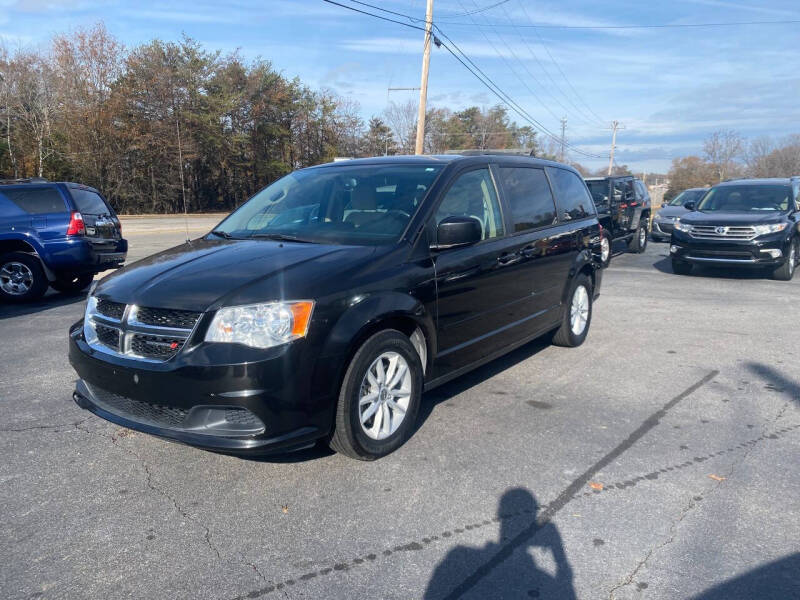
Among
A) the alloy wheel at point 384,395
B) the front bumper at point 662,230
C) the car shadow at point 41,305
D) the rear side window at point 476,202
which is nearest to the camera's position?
the alloy wheel at point 384,395

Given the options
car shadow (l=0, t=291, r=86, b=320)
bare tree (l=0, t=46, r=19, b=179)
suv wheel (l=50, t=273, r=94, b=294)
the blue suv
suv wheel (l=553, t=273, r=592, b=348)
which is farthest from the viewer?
bare tree (l=0, t=46, r=19, b=179)

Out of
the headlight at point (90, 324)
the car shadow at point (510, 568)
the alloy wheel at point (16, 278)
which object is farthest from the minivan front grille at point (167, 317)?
the alloy wheel at point (16, 278)

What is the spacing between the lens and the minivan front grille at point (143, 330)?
323 cm

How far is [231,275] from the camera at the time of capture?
11.4 ft

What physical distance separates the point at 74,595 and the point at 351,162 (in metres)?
3.63

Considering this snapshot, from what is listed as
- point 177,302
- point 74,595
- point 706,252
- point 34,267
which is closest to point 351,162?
point 177,302

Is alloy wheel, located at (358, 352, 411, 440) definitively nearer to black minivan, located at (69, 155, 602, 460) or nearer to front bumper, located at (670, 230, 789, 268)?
black minivan, located at (69, 155, 602, 460)

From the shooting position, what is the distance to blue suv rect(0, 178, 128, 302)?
8812 mm

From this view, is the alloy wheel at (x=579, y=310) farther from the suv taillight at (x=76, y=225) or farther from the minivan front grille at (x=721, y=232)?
the suv taillight at (x=76, y=225)

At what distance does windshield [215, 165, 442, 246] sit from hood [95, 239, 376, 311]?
0.28 meters

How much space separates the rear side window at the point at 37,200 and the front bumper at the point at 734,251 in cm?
1071

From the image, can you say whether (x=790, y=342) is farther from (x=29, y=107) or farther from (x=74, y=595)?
(x=29, y=107)

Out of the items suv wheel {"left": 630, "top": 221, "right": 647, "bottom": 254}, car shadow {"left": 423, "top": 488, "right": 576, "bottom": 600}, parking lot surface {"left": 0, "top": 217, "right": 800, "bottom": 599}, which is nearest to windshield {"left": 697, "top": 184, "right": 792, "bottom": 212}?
suv wheel {"left": 630, "top": 221, "right": 647, "bottom": 254}

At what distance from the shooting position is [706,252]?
11.4 meters
